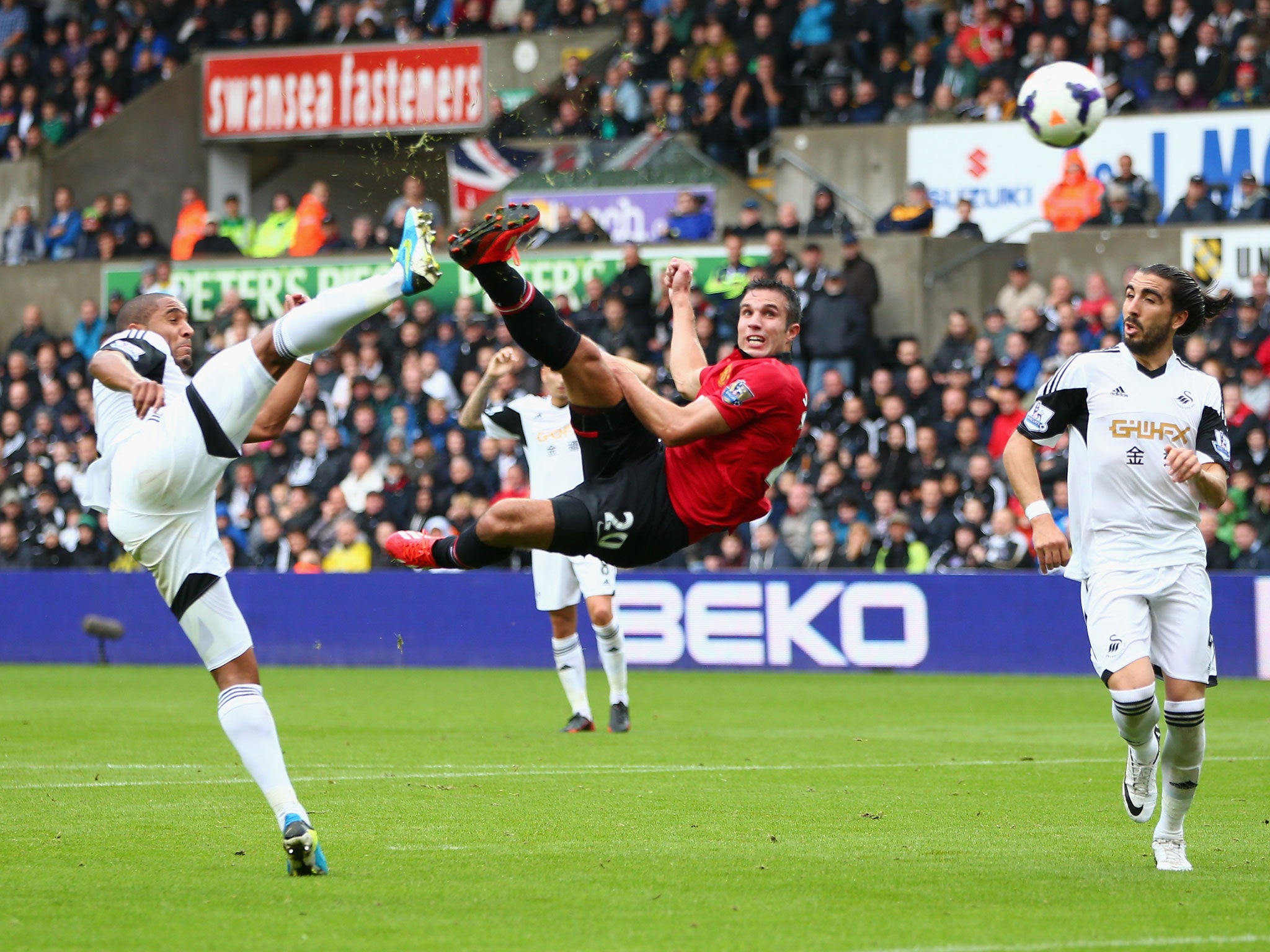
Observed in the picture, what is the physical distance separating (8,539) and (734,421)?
730 inches

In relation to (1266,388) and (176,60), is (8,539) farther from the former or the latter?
(1266,388)

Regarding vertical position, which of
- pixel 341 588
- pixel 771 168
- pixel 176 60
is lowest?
pixel 341 588

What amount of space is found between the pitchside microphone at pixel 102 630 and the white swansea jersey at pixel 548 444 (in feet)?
31.0

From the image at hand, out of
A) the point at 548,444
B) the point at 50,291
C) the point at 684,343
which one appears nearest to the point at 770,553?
the point at 548,444

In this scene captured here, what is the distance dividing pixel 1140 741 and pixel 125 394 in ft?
14.7

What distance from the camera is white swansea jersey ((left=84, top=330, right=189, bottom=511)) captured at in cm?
784

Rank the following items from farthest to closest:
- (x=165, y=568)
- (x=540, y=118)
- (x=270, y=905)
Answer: (x=540, y=118) < (x=165, y=568) < (x=270, y=905)

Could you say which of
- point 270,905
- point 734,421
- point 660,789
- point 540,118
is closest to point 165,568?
point 270,905

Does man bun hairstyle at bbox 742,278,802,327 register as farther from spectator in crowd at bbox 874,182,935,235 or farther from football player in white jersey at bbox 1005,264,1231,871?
spectator in crowd at bbox 874,182,935,235

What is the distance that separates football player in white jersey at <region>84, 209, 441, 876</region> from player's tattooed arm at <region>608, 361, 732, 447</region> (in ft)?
3.49

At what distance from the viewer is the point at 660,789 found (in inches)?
415

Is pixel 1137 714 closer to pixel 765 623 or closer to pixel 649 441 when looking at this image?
pixel 649 441

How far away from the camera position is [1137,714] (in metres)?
7.84

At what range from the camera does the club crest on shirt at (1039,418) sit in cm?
812
